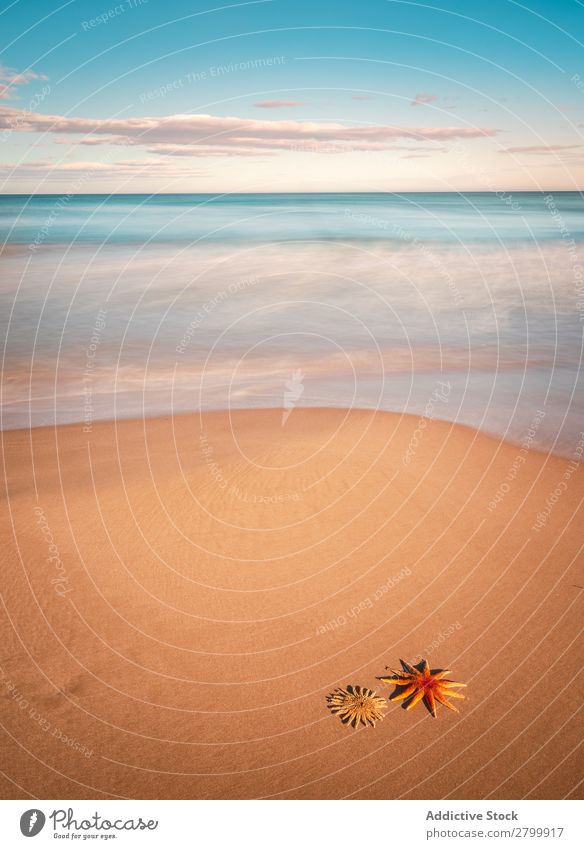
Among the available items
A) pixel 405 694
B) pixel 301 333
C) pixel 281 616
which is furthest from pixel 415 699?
pixel 301 333

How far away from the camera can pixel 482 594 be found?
844 cm

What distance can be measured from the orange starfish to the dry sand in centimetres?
13

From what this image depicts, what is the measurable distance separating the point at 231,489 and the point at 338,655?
12.5 ft

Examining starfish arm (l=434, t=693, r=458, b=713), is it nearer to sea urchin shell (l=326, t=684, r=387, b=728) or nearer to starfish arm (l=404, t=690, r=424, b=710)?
starfish arm (l=404, t=690, r=424, b=710)

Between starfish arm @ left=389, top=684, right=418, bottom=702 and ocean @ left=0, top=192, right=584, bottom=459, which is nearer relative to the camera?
starfish arm @ left=389, top=684, right=418, bottom=702

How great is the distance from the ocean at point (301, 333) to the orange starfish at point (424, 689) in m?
6.80

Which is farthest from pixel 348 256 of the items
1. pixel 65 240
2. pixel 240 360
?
pixel 240 360

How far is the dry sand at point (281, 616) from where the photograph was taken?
6258 millimetres

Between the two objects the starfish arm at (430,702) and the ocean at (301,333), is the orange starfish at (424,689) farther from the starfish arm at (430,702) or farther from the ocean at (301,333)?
the ocean at (301,333)

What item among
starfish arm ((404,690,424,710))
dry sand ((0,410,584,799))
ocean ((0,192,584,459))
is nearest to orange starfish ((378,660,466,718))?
starfish arm ((404,690,424,710))

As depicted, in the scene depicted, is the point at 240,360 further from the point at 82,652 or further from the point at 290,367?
the point at 82,652

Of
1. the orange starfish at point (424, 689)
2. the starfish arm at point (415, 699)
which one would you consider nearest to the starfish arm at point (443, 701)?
the orange starfish at point (424, 689)

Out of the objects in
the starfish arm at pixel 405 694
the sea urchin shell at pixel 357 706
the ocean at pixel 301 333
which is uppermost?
the ocean at pixel 301 333

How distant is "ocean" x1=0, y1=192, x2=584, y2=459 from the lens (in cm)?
1568
